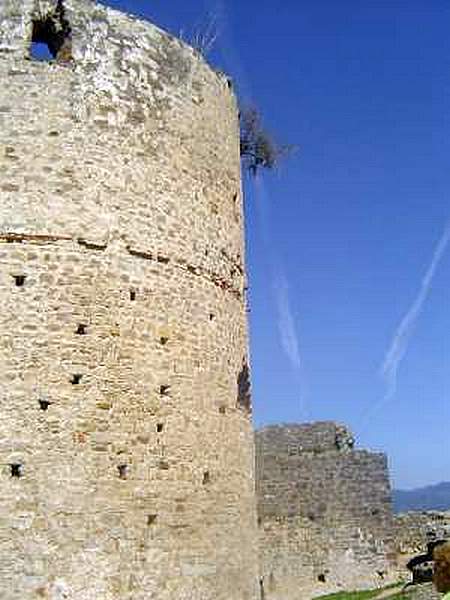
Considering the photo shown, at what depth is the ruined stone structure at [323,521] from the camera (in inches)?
621

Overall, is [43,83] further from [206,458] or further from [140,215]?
[206,458]

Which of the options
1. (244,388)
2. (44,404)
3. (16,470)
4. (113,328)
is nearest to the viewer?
(16,470)

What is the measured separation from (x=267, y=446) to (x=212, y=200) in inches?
305

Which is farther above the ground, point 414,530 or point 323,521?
point 323,521

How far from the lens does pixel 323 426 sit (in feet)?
55.1

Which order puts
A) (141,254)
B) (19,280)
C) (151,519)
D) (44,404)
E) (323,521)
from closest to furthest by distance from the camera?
(44,404) → (19,280) → (151,519) → (141,254) → (323,521)

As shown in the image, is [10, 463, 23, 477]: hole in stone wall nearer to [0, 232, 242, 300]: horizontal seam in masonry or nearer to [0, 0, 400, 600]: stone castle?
[0, 0, 400, 600]: stone castle

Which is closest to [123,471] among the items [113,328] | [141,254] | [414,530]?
[113,328]

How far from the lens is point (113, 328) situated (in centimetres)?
868

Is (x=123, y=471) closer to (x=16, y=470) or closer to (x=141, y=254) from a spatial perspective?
(x=16, y=470)

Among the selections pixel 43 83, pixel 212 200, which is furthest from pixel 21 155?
pixel 212 200

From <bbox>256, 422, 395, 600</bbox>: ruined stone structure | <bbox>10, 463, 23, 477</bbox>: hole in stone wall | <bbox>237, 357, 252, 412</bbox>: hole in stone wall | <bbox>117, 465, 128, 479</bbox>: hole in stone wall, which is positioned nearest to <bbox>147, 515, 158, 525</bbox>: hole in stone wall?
<bbox>117, 465, 128, 479</bbox>: hole in stone wall

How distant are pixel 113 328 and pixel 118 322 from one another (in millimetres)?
97

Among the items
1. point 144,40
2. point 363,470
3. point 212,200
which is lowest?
point 363,470
